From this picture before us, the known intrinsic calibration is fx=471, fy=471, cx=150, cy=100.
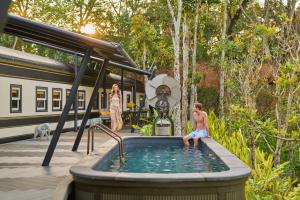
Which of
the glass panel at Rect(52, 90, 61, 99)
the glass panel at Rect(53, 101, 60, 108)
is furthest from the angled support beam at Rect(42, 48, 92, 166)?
the glass panel at Rect(53, 101, 60, 108)

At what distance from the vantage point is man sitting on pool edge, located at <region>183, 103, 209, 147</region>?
40.2 ft

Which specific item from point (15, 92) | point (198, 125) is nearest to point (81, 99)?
point (15, 92)

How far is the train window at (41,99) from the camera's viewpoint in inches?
726

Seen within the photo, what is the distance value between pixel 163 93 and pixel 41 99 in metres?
5.58

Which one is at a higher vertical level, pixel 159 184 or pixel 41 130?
pixel 41 130

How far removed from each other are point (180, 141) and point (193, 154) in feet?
4.26

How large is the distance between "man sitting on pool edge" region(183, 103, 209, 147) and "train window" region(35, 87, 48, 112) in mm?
7992

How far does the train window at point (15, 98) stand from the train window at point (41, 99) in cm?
163

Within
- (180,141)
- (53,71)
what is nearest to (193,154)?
(180,141)

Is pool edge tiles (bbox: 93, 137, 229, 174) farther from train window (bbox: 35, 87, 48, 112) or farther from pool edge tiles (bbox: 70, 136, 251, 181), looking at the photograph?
train window (bbox: 35, 87, 48, 112)

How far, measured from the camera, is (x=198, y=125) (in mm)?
12594

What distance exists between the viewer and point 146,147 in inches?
516

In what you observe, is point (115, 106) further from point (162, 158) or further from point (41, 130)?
point (162, 158)

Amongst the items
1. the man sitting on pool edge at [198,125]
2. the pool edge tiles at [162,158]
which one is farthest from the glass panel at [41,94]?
the man sitting on pool edge at [198,125]
